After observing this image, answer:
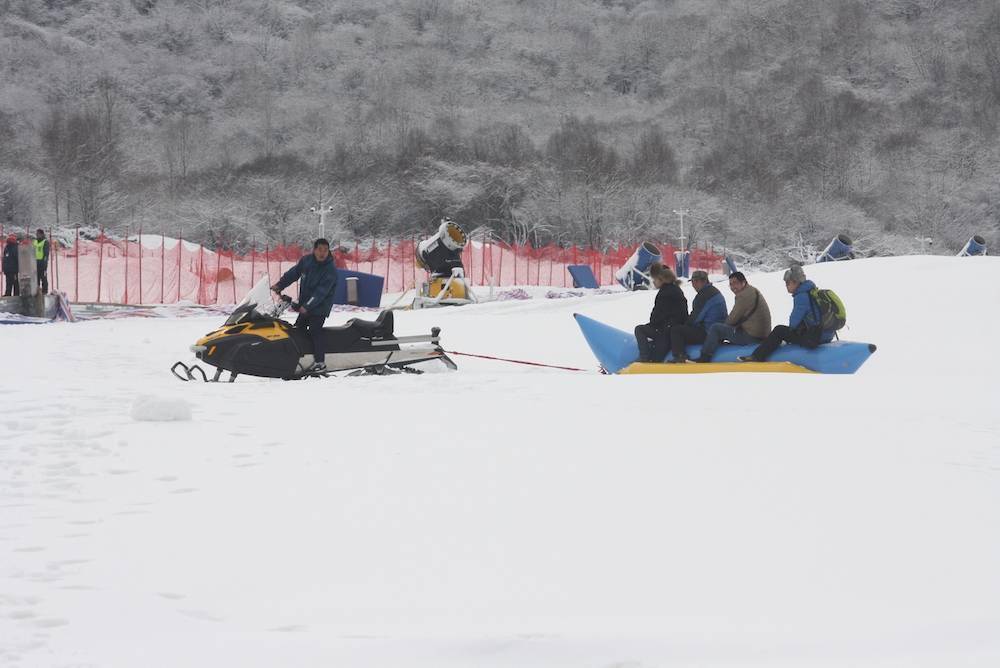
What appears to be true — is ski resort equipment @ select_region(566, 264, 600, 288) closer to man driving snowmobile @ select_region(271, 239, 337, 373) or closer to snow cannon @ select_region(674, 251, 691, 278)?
snow cannon @ select_region(674, 251, 691, 278)

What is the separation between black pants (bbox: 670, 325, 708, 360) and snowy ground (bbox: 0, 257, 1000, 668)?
126 inches

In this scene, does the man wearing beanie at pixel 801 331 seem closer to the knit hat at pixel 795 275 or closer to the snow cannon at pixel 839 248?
the knit hat at pixel 795 275

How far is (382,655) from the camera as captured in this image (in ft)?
8.18

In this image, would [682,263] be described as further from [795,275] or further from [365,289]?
[795,275]

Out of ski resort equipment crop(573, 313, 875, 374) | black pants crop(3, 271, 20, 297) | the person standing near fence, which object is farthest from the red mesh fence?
ski resort equipment crop(573, 313, 875, 374)

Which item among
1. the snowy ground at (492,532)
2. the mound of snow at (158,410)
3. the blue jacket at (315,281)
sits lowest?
the snowy ground at (492,532)

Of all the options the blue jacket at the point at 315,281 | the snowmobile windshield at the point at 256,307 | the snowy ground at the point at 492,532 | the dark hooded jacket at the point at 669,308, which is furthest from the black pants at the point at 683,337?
the snowmobile windshield at the point at 256,307

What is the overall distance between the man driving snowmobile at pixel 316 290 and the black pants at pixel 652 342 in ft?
10.1

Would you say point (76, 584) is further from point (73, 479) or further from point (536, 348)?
point (536, 348)

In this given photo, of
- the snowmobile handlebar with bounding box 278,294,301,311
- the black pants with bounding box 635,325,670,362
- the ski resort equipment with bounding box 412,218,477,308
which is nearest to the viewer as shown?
the snowmobile handlebar with bounding box 278,294,301,311

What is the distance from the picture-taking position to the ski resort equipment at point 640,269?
22.8 m

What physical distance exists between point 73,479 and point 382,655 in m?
2.03

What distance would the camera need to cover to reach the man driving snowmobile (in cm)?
883

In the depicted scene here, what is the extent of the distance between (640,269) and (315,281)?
14831 millimetres
